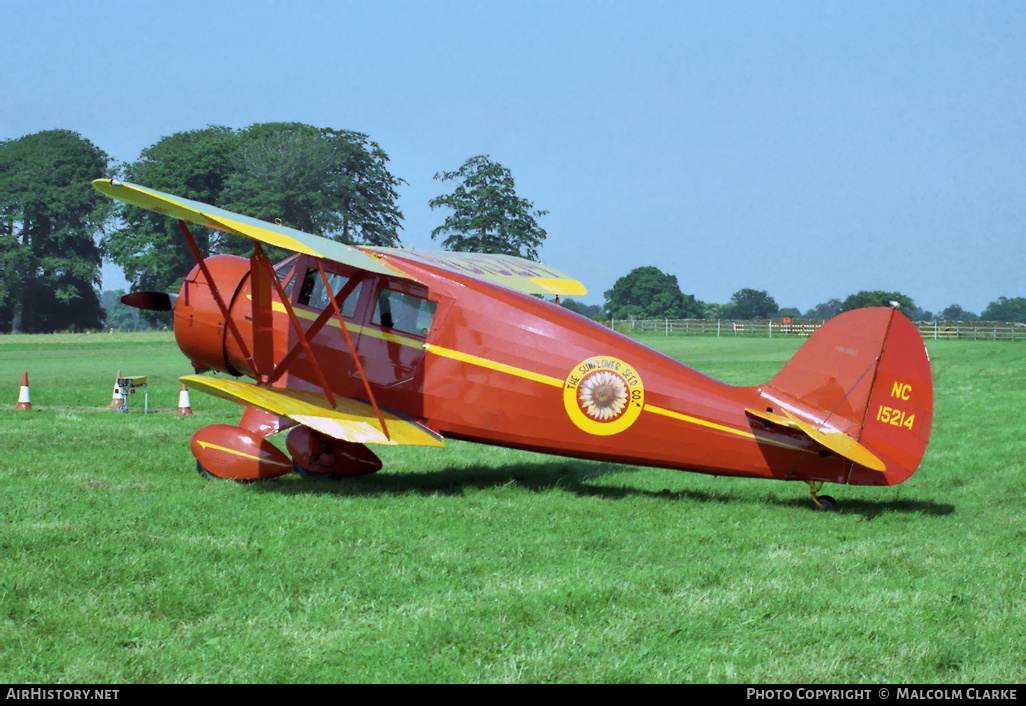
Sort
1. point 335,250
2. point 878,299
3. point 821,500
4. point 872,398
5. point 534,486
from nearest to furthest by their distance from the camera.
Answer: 1. point 872,398
2. point 821,500
3. point 335,250
4. point 534,486
5. point 878,299

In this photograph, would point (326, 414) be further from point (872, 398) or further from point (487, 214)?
point (487, 214)

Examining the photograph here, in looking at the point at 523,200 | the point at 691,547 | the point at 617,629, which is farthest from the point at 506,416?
the point at 523,200

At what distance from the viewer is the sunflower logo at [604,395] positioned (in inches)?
339

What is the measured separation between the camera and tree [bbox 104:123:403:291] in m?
63.8

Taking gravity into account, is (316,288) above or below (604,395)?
above

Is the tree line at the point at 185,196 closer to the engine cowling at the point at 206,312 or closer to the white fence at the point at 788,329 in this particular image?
the white fence at the point at 788,329

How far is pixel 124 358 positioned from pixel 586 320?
2998 centimetres

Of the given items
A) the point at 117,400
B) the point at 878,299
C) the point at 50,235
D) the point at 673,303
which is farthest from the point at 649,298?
the point at 117,400

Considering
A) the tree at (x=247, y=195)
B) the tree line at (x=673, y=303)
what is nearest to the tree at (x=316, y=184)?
the tree at (x=247, y=195)

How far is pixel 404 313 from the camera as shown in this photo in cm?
923

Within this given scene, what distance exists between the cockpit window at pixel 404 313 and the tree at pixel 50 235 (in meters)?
70.3

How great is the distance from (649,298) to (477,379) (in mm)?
120659

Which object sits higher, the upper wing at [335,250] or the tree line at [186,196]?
the tree line at [186,196]

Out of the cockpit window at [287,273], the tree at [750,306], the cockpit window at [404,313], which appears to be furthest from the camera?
the tree at [750,306]
